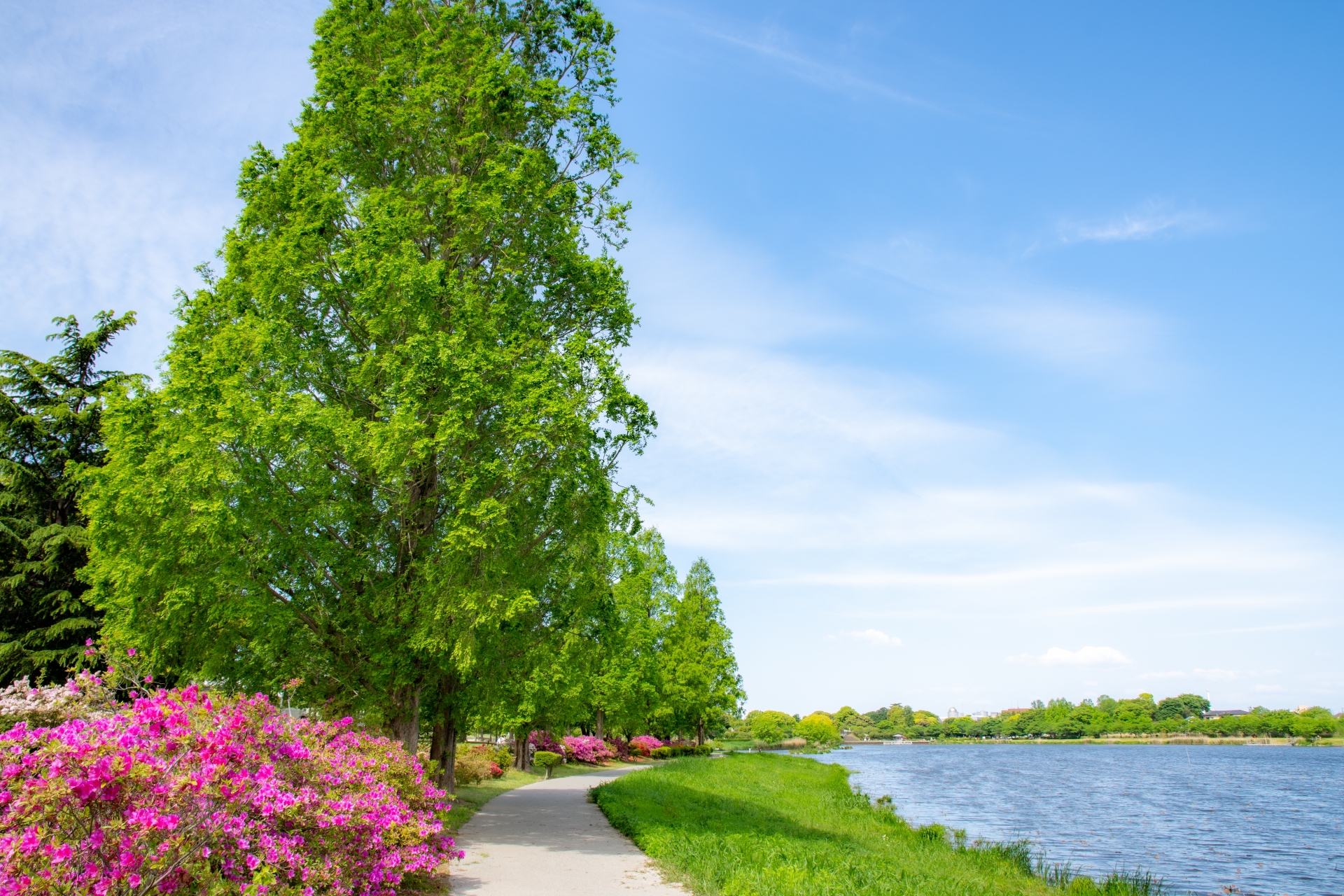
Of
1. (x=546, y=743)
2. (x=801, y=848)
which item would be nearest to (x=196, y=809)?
(x=801, y=848)

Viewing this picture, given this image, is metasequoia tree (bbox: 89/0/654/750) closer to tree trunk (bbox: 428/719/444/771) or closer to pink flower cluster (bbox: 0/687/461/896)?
pink flower cluster (bbox: 0/687/461/896)

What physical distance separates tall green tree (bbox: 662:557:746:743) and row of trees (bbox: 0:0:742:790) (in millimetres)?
32844

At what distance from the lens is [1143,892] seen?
1295 cm

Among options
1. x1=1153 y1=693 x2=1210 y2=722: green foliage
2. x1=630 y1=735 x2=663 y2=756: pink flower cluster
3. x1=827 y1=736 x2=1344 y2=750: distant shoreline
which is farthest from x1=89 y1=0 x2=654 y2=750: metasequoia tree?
x1=1153 y1=693 x2=1210 y2=722: green foliage

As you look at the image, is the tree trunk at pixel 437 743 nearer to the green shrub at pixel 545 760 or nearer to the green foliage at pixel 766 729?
the green shrub at pixel 545 760

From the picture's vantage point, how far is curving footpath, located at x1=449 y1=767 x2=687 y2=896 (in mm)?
8750

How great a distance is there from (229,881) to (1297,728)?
159599mm

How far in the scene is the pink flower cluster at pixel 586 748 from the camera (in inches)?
1432

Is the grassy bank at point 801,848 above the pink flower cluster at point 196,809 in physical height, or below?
below

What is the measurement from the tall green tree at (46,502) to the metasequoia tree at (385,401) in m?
10.1

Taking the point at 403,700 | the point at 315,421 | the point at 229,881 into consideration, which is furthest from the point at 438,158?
the point at 229,881

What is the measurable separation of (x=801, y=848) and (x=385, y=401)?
8673 millimetres

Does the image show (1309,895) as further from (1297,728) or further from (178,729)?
(1297,728)

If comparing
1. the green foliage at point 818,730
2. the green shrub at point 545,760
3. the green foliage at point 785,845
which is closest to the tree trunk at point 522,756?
the green shrub at point 545,760
